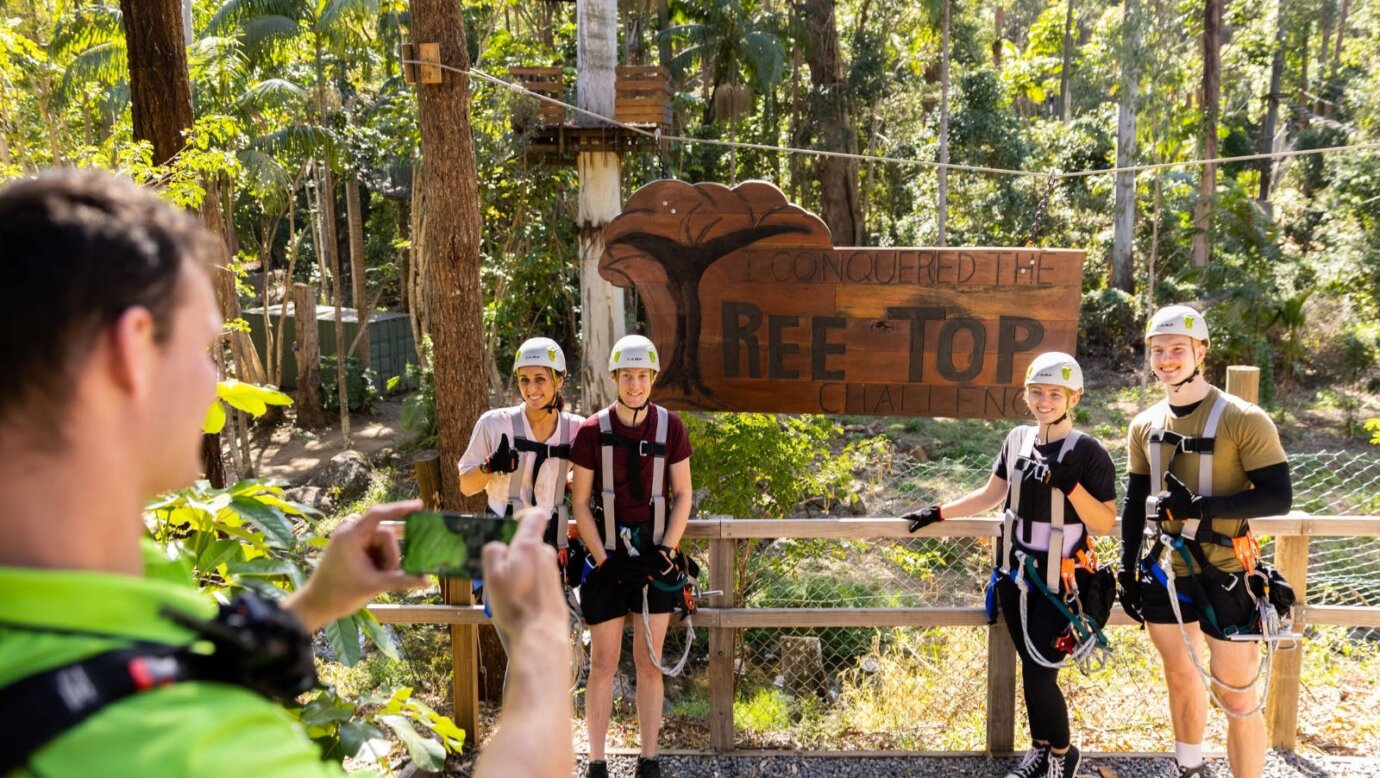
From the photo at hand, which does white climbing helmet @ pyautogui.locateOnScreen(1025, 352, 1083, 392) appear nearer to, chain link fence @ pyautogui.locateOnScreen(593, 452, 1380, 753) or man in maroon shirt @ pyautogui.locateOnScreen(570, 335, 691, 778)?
man in maroon shirt @ pyautogui.locateOnScreen(570, 335, 691, 778)

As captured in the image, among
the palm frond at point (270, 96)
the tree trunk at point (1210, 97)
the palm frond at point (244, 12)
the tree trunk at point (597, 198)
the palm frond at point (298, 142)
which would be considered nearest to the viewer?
the tree trunk at point (597, 198)

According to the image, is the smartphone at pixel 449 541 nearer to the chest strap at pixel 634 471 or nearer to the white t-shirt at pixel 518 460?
the chest strap at pixel 634 471

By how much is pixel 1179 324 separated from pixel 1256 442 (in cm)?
51

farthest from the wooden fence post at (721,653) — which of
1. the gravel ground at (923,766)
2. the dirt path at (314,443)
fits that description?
the dirt path at (314,443)

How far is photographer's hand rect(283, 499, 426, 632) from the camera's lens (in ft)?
4.54

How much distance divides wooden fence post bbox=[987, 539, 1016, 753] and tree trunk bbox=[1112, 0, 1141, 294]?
1749 centimetres

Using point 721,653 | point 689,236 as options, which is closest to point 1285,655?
point 721,653

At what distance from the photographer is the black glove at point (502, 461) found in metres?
4.20

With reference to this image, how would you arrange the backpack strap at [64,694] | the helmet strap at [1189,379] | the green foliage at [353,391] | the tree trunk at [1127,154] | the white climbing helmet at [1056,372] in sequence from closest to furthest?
the backpack strap at [64,694] < the helmet strap at [1189,379] < the white climbing helmet at [1056,372] < the tree trunk at [1127,154] < the green foliage at [353,391]

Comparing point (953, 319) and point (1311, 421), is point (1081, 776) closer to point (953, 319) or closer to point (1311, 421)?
point (953, 319)

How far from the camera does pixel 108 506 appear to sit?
884mm

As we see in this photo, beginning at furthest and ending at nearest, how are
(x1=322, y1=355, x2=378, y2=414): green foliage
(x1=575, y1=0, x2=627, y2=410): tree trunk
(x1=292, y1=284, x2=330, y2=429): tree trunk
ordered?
(x1=322, y1=355, x2=378, y2=414): green foliage
(x1=292, y1=284, x2=330, y2=429): tree trunk
(x1=575, y1=0, x2=627, y2=410): tree trunk

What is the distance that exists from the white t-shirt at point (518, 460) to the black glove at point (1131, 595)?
2.30 meters

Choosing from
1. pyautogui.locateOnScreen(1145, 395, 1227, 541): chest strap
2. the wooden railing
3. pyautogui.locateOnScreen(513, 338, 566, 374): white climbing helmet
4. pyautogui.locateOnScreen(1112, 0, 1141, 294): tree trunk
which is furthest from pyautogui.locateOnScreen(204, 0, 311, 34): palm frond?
pyautogui.locateOnScreen(1145, 395, 1227, 541): chest strap
